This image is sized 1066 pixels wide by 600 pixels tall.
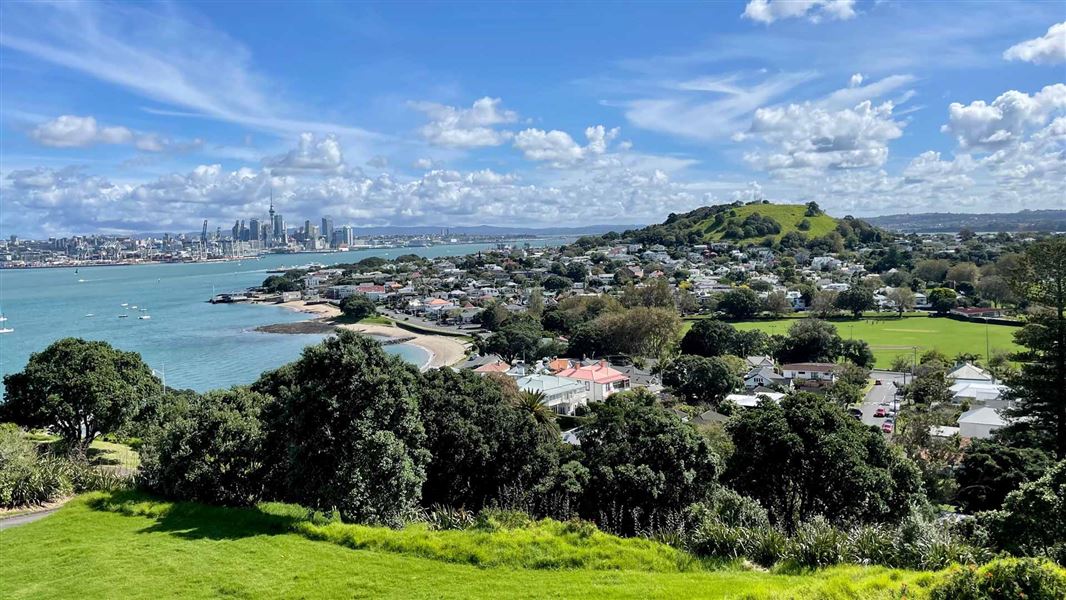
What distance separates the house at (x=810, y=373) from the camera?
3193cm

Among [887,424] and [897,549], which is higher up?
[897,549]

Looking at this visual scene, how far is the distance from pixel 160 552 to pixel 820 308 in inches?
2211

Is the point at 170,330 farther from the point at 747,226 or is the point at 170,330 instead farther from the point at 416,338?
the point at 747,226

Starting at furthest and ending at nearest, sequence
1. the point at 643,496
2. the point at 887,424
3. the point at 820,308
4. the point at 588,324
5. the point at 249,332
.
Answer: the point at 820,308, the point at 249,332, the point at 588,324, the point at 887,424, the point at 643,496

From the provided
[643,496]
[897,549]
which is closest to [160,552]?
[643,496]

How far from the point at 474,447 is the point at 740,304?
47476mm

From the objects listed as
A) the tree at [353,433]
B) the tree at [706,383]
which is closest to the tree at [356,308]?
the tree at [706,383]

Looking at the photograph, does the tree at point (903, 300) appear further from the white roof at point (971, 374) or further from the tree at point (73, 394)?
the tree at point (73, 394)

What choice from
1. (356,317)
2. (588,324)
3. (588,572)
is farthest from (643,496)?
(356,317)

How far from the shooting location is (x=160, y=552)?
7.72m

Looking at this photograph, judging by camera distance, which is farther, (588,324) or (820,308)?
(820,308)

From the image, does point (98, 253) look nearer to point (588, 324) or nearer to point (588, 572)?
point (588, 324)

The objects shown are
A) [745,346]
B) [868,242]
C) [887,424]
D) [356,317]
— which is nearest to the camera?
[887,424]

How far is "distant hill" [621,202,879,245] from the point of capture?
11625 cm
